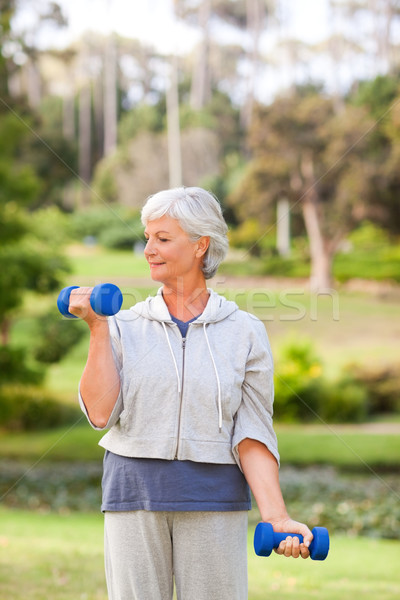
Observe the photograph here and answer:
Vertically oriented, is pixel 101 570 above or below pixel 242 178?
below

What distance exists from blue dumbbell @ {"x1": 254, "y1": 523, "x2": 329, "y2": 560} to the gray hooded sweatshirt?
155mm

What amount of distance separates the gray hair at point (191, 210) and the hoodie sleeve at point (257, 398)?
237 mm

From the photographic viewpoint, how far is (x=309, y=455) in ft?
28.3

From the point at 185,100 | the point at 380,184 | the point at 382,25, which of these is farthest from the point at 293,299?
the point at 382,25

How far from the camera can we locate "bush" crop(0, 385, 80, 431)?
9102 millimetres

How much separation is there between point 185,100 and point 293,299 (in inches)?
117

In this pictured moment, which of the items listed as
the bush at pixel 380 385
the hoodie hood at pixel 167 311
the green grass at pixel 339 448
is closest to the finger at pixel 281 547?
the hoodie hood at pixel 167 311

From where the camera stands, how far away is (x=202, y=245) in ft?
5.10

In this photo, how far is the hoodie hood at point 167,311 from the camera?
153cm

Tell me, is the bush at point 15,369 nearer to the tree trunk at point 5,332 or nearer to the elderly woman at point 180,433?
the tree trunk at point 5,332

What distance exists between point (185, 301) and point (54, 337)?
25.5 ft

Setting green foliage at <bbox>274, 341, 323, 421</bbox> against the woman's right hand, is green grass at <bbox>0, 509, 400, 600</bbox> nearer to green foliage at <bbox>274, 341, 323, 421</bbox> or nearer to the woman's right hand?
the woman's right hand

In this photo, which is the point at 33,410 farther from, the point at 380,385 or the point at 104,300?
the point at 104,300

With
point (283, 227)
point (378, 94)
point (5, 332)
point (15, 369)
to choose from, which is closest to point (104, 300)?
point (15, 369)
